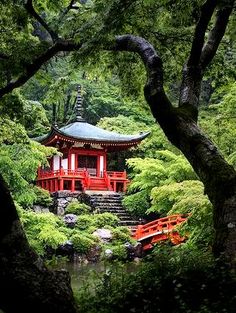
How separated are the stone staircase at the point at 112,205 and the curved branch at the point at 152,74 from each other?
15.1 metres

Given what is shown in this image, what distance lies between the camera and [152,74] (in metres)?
5.20

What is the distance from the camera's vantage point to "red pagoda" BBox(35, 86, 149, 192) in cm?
2423

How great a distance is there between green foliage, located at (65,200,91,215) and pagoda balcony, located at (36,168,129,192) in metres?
2.24

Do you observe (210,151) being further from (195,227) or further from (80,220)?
(80,220)

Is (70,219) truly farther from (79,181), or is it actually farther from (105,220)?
(79,181)

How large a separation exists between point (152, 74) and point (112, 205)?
57.6 feet

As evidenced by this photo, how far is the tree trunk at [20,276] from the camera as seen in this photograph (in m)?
3.25

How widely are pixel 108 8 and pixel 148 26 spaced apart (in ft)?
4.94

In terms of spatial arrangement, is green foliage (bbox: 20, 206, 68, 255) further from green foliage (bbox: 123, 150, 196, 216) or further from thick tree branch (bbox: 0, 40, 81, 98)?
thick tree branch (bbox: 0, 40, 81, 98)

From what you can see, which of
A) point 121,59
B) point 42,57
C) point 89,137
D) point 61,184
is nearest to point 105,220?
point 61,184

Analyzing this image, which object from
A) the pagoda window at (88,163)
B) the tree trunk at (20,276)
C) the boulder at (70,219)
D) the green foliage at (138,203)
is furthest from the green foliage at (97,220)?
the tree trunk at (20,276)

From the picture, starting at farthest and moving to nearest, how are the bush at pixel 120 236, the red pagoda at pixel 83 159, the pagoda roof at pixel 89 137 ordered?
the pagoda roof at pixel 89 137 → the red pagoda at pixel 83 159 → the bush at pixel 120 236

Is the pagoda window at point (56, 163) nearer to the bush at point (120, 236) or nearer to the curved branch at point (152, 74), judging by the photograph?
the bush at point (120, 236)

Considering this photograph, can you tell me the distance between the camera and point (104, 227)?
1892 cm
